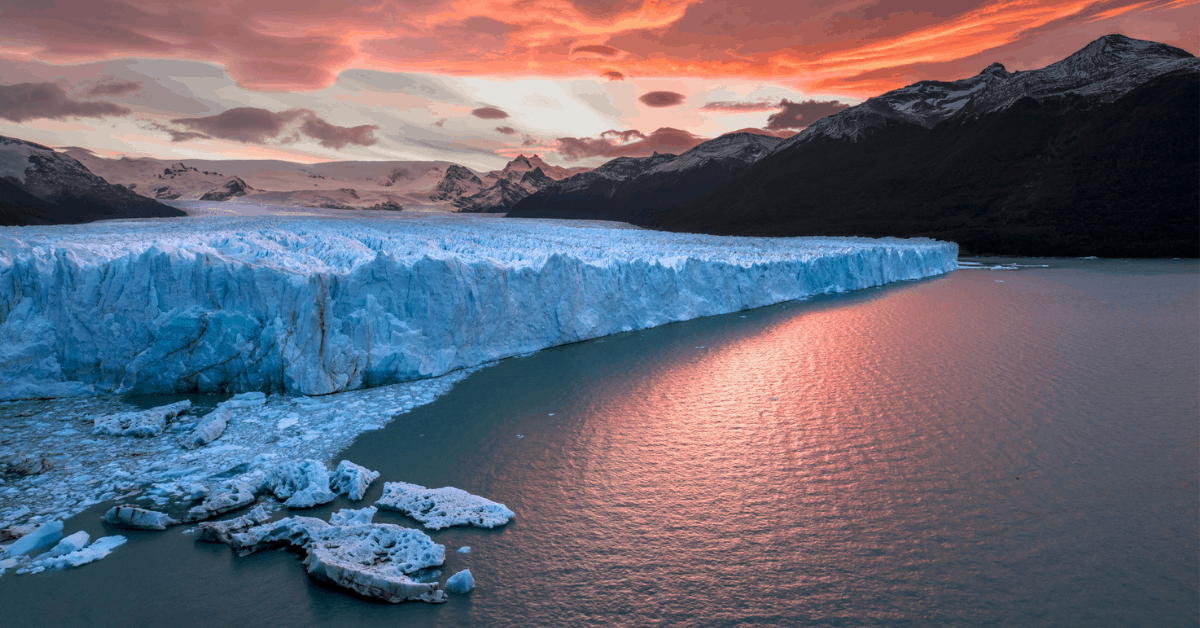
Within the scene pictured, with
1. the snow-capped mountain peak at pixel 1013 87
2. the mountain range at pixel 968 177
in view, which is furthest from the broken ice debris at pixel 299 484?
→ the snow-capped mountain peak at pixel 1013 87

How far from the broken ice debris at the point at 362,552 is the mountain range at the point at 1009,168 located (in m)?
46.5

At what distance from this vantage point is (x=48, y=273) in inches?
336

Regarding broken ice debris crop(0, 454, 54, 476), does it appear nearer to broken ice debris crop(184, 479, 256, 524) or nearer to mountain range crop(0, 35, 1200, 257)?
broken ice debris crop(184, 479, 256, 524)

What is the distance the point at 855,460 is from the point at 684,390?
3.07 metres

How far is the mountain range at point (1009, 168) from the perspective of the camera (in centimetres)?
3984

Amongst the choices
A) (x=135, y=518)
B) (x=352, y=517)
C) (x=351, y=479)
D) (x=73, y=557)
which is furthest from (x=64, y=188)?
(x=352, y=517)

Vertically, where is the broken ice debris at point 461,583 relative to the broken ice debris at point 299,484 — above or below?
below

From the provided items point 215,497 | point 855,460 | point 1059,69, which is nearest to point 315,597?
point 215,497

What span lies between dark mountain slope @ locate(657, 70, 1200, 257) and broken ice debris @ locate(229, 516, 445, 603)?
46.7 m

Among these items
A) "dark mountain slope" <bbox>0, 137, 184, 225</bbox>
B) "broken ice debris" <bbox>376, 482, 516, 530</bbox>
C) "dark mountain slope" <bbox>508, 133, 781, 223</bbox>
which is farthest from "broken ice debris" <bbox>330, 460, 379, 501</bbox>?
"dark mountain slope" <bbox>508, 133, 781, 223</bbox>

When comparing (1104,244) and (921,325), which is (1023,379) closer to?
(921,325)

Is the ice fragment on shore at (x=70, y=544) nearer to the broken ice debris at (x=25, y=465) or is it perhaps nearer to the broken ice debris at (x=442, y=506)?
the broken ice debris at (x=25, y=465)

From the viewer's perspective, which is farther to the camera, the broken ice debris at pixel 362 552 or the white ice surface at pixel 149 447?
the white ice surface at pixel 149 447

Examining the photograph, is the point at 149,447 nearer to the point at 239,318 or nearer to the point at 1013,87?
the point at 239,318
